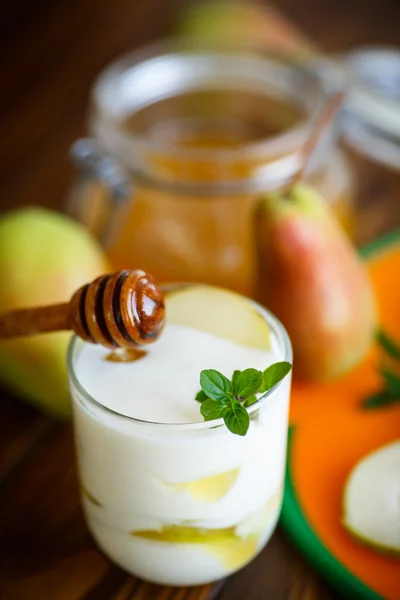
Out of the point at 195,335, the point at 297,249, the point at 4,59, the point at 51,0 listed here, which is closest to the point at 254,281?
the point at 297,249

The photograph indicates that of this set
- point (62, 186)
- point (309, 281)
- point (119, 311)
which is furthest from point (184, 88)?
point (119, 311)

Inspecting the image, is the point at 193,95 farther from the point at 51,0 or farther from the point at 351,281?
the point at 51,0

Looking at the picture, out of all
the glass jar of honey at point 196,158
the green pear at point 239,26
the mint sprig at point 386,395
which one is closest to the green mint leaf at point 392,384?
the mint sprig at point 386,395

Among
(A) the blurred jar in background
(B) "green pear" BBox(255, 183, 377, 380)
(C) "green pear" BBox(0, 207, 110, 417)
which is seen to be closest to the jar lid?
(A) the blurred jar in background

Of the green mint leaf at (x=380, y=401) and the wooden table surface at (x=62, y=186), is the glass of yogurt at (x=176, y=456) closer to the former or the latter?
the wooden table surface at (x=62, y=186)

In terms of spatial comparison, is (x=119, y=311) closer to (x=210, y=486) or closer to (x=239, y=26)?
(x=210, y=486)

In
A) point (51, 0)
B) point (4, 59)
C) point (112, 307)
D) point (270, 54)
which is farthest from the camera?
point (51, 0)
